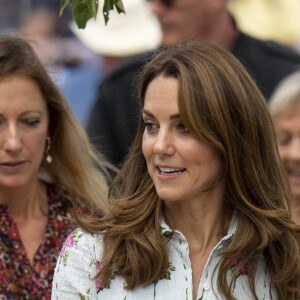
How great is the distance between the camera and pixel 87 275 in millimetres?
4012

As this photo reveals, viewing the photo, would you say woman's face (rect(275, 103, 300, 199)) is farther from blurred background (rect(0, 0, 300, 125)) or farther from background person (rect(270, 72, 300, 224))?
blurred background (rect(0, 0, 300, 125))

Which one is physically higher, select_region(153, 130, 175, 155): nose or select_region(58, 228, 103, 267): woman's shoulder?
select_region(153, 130, 175, 155): nose

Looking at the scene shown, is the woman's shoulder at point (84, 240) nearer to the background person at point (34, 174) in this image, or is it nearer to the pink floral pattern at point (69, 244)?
the pink floral pattern at point (69, 244)

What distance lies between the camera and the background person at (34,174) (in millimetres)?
4797

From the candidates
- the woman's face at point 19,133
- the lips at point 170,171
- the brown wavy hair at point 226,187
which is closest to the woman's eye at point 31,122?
the woman's face at point 19,133

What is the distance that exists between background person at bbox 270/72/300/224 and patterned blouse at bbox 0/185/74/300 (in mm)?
1094

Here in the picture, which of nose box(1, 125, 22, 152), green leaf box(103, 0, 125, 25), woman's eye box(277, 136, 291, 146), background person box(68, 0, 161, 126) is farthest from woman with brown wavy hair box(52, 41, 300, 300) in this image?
background person box(68, 0, 161, 126)

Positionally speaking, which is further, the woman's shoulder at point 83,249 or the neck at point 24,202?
the neck at point 24,202

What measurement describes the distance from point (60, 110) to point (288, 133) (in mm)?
1102

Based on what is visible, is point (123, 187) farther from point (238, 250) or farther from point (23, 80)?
point (23, 80)

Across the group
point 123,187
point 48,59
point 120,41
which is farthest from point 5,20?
point 123,187

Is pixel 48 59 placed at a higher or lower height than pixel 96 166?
higher

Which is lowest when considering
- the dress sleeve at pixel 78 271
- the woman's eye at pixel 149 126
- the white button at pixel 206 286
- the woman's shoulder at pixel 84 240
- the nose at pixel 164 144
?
the white button at pixel 206 286

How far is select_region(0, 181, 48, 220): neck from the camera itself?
16.4 feet
